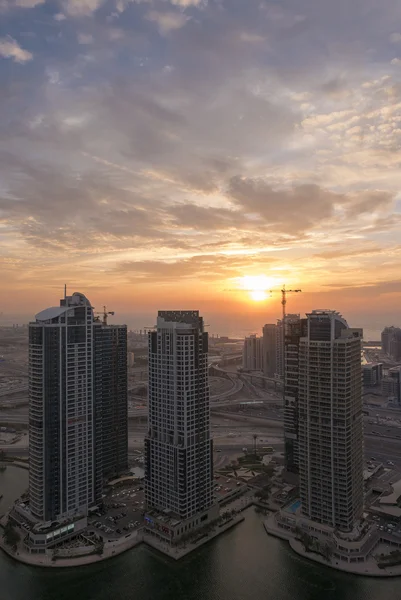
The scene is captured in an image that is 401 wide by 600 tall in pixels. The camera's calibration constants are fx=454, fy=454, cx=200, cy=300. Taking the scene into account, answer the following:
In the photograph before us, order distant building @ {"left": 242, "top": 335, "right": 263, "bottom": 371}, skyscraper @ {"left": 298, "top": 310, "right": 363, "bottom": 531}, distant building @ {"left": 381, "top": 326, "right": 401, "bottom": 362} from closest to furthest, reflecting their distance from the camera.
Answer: skyscraper @ {"left": 298, "top": 310, "right": 363, "bottom": 531}, distant building @ {"left": 242, "top": 335, "right": 263, "bottom": 371}, distant building @ {"left": 381, "top": 326, "right": 401, "bottom": 362}

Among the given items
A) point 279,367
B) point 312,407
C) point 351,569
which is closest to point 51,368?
point 312,407

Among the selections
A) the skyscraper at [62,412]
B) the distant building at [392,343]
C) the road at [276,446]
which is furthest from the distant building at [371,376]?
the skyscraper at [62,412]

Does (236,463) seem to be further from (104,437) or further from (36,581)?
(36,581)

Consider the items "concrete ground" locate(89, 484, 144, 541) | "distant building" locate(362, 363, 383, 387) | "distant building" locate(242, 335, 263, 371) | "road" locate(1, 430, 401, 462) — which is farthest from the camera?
"distant building" locate(242, 335, 263, 371)

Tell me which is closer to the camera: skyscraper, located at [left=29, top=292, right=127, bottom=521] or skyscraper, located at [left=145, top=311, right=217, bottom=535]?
skyscraper, located at [left=145, top=311, right=217, bottom=535]

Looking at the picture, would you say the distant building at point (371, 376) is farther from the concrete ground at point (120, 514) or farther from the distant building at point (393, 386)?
the concrete ground at point (120, 514)

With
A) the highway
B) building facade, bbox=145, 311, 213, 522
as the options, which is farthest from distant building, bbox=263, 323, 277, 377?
building facade, bbox=145, 311, 213, 522

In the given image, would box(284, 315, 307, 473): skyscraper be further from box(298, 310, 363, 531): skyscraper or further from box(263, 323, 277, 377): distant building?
box(263, 323, 277, 377): distant building
